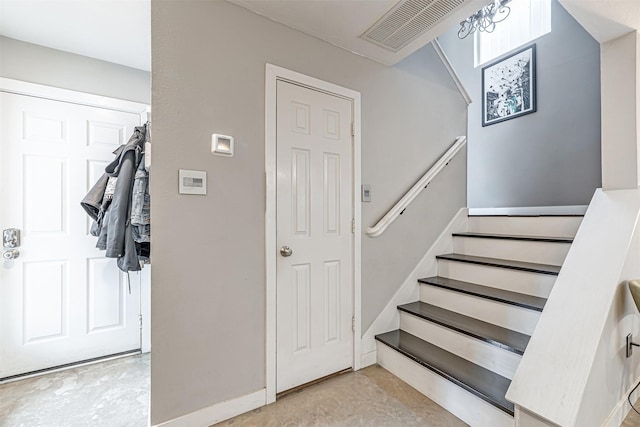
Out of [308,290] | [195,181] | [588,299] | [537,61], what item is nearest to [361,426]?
[308,290]

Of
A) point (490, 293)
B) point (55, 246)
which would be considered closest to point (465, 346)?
point (490, 293)

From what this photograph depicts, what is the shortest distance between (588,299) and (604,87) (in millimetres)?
1541

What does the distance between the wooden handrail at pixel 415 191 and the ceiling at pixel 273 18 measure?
3.24 feet

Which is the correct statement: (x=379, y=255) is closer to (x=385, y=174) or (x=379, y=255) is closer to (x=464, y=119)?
(x=385, y=174)

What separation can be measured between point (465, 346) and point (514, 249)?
966 millimetres

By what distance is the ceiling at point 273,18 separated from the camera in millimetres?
1689

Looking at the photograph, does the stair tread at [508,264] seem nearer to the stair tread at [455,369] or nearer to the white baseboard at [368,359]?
the stair tread at [455,369]

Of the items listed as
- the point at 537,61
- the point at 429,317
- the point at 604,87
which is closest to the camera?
the point at 604,87

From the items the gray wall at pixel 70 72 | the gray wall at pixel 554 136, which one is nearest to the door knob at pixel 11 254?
the gray wall at pixel 70 72

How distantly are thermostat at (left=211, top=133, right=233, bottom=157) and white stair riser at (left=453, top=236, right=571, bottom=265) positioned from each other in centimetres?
221

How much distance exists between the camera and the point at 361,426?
157 cm

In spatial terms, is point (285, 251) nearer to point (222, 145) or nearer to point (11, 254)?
point (222, 145)

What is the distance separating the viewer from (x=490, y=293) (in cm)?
201

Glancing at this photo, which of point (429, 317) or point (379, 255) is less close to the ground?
point (379, 255)
